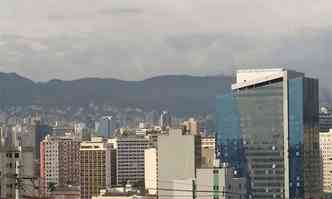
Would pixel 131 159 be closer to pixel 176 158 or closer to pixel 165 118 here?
pixel 176 158

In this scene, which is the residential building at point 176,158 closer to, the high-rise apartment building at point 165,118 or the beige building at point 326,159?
the beige building at point 326,159

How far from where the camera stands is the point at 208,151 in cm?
4166

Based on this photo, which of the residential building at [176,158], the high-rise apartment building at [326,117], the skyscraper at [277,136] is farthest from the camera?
the high-rise apartment building at [326,117]

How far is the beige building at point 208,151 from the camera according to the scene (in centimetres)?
3926

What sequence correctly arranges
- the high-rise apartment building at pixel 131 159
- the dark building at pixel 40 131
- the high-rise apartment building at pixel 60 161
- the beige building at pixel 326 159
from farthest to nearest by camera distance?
the dark building at pixel 40 131 → the high-rise apartment building at pixel 131 159 → the high-rise apartment building at pixel 60 161 → the beige building at pixel 326 159

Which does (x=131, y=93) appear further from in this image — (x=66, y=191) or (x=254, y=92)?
(x=254, y=92)

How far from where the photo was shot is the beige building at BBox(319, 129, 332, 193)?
37.8 meters

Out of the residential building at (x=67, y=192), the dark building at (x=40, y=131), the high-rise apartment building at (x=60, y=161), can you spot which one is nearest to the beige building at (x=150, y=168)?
the residential building at (x=67, y=192)

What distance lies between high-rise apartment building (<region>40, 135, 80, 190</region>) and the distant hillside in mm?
29247

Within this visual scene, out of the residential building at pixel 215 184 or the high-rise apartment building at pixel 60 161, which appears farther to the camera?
the high-rise apartment building at pixel 60 161

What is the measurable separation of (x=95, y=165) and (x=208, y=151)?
6631 mm

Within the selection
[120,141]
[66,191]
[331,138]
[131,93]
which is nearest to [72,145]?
[120,141]

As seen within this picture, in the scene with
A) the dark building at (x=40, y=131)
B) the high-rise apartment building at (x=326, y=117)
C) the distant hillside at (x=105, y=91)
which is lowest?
the dark building at (x=40, y=131)

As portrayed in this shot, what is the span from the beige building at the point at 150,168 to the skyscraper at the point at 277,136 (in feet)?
17.2
